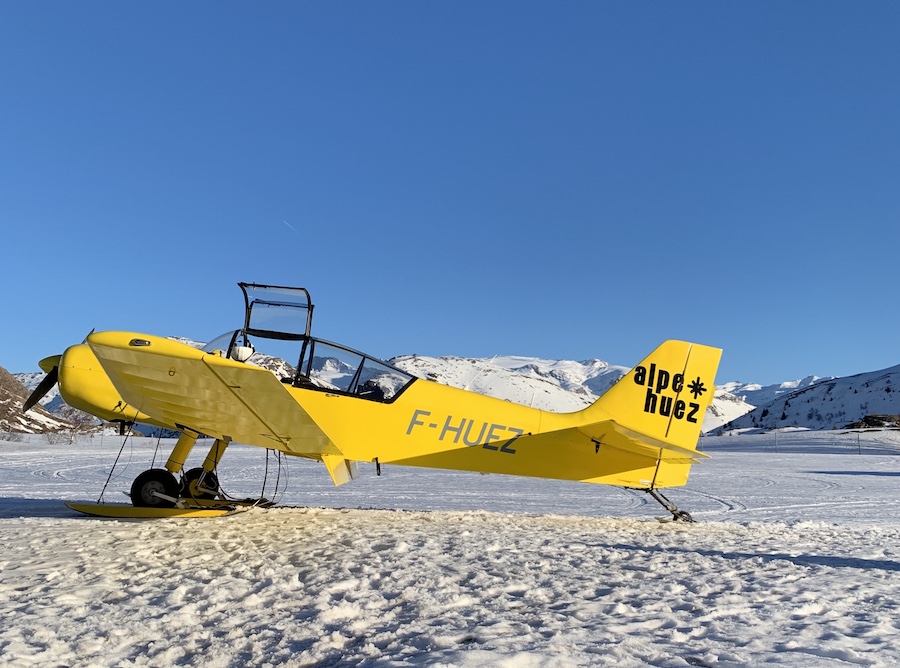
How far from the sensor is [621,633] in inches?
116

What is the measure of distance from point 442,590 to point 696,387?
5.08m

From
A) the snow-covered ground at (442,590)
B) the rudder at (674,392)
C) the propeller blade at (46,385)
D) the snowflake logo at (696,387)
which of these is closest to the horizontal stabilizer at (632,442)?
the rudder at (674,392)

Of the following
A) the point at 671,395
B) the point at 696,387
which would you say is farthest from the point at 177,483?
the point at 696,387

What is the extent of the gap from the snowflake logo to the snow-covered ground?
1.63m

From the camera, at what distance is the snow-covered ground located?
9.30 feet

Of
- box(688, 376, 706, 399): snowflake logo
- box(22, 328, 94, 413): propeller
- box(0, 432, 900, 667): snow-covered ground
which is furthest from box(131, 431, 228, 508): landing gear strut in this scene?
box(688, 376, 706, 399): snowflake logo

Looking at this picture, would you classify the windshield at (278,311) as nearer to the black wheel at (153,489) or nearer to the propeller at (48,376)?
the black wheel at (153,489)

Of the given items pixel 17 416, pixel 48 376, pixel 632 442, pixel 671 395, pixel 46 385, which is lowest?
pixel 17 416

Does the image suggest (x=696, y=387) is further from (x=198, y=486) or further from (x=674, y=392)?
(x=198, y=486)

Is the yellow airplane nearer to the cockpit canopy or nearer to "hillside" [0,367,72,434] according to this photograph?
Result: the cockpit canopy

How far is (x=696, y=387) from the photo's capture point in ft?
25.1

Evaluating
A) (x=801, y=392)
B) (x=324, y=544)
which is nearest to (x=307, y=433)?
(x=324, y=544)

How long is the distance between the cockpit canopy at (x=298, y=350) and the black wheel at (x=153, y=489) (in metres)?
1.77

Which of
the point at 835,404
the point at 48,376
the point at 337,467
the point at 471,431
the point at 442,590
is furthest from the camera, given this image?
the point at 835,404
